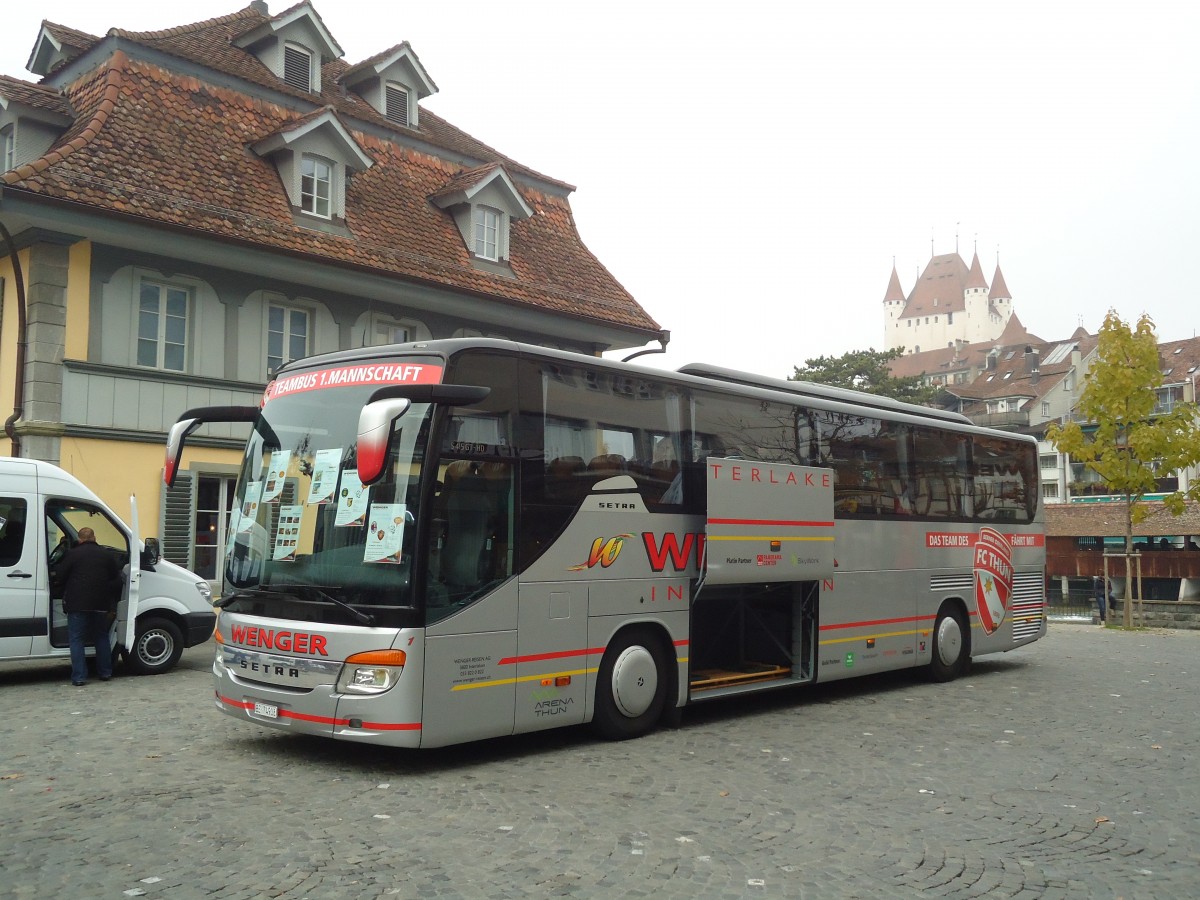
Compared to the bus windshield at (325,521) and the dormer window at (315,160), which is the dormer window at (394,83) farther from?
the bus windshield at (325,521)

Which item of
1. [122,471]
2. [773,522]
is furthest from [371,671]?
[122,471]

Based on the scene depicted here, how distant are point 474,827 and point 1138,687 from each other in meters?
10.5

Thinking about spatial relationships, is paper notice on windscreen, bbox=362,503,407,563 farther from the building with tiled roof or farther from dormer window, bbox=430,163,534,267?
dormer window, bbox=430,163,534,267

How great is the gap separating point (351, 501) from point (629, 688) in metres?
3.14

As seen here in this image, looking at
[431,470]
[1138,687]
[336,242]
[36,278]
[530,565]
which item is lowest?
→ [1138,687]

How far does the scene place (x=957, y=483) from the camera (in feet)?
49.6

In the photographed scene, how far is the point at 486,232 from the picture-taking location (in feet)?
82.7

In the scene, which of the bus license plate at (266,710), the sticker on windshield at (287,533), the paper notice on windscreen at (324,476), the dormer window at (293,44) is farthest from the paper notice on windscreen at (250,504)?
the dormer window at (293,44)

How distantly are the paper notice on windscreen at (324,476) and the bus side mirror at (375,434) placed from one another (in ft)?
5.07

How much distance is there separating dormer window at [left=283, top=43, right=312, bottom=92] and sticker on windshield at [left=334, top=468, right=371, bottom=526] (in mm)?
18137

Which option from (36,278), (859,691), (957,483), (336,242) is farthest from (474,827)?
(336,242)

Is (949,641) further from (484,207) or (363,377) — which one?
(484,207)

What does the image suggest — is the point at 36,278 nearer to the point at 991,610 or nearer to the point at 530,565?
the point at 530,565

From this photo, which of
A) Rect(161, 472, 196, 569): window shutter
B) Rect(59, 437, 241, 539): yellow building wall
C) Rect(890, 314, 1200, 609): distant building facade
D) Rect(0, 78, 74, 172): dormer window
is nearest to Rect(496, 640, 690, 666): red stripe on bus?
Rect(59, 437, 241, 539): yellow building wall
